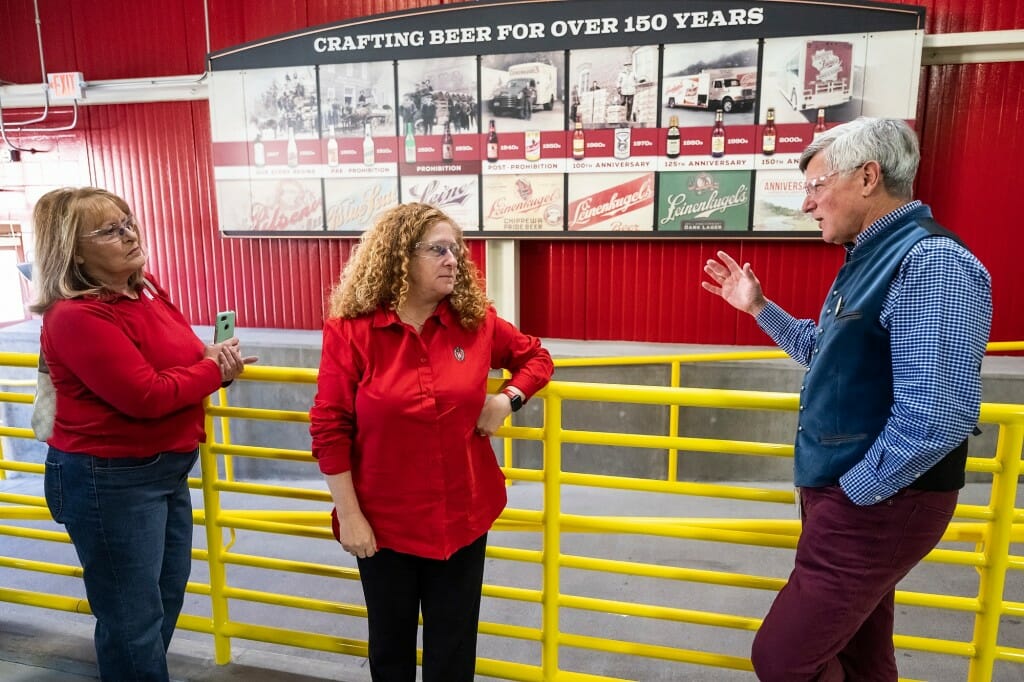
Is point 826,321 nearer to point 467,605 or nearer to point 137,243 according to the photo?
point 467,605

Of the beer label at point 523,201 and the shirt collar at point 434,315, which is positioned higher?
the beer label at point 523,201

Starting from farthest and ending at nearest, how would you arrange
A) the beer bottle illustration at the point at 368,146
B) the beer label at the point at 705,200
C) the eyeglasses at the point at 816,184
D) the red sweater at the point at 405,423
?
the beer bottle illustration at the point at 368,146
the beer label at the point at 705,200
the red sweater at the point at 405,423
the eyeglasses at the point at 816,184

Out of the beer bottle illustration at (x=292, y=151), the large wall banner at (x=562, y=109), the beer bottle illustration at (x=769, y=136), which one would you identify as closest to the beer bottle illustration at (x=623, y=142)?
the large wall banner at (x=562, y=109)

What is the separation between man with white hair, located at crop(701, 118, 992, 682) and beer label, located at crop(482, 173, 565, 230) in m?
4.04

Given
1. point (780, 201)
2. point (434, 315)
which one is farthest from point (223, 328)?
point (780, 201)

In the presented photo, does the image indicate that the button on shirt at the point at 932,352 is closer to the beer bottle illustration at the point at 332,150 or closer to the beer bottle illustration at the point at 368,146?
the beer bottle illustration at the point at 368,146

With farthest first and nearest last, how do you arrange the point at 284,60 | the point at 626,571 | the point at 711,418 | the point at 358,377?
1. the point at 284,60
2. the point at 711,418
3. the point at 626,571
4. the point at 358,377

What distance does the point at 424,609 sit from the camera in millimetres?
1800

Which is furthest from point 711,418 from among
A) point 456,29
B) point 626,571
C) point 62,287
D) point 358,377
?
point 62,287

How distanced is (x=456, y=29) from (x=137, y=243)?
14.1ft

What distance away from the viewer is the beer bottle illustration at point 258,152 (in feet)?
20.2

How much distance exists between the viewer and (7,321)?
752 centimetres

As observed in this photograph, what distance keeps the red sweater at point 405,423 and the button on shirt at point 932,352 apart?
0.95 metres

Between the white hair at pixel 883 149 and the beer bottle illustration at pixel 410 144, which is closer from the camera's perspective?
the white hair at pixel 883 149
